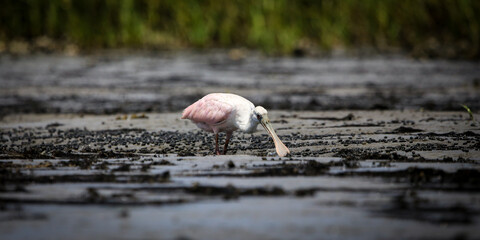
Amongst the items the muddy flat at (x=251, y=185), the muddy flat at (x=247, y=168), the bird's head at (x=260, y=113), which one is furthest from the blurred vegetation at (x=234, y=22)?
the bird's head at (x=260, y=113)

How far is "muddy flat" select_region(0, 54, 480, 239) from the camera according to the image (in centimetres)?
489

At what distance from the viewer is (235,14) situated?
24688mm

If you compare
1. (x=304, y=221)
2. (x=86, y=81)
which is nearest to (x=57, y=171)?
(x=304, y=221)

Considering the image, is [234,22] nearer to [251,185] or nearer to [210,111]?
[210,111]

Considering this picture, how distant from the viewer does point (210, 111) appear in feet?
29.1

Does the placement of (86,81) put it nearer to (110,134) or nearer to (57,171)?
(110,134)

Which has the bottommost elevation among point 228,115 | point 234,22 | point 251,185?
point 251,185

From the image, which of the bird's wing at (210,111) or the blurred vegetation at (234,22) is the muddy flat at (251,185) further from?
the blurred vegetation at (234,22)

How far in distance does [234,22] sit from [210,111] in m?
16.5

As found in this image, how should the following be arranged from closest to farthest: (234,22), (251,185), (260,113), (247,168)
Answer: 1. (251,185)
2. (247,168)
3. (260,113)
4. (234,22)

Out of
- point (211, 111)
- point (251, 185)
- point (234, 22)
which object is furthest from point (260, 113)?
point (234, 22)

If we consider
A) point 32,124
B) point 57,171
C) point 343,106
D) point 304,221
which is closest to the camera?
point 304,221

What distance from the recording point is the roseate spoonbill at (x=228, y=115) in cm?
852

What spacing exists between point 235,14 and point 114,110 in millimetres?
11800
